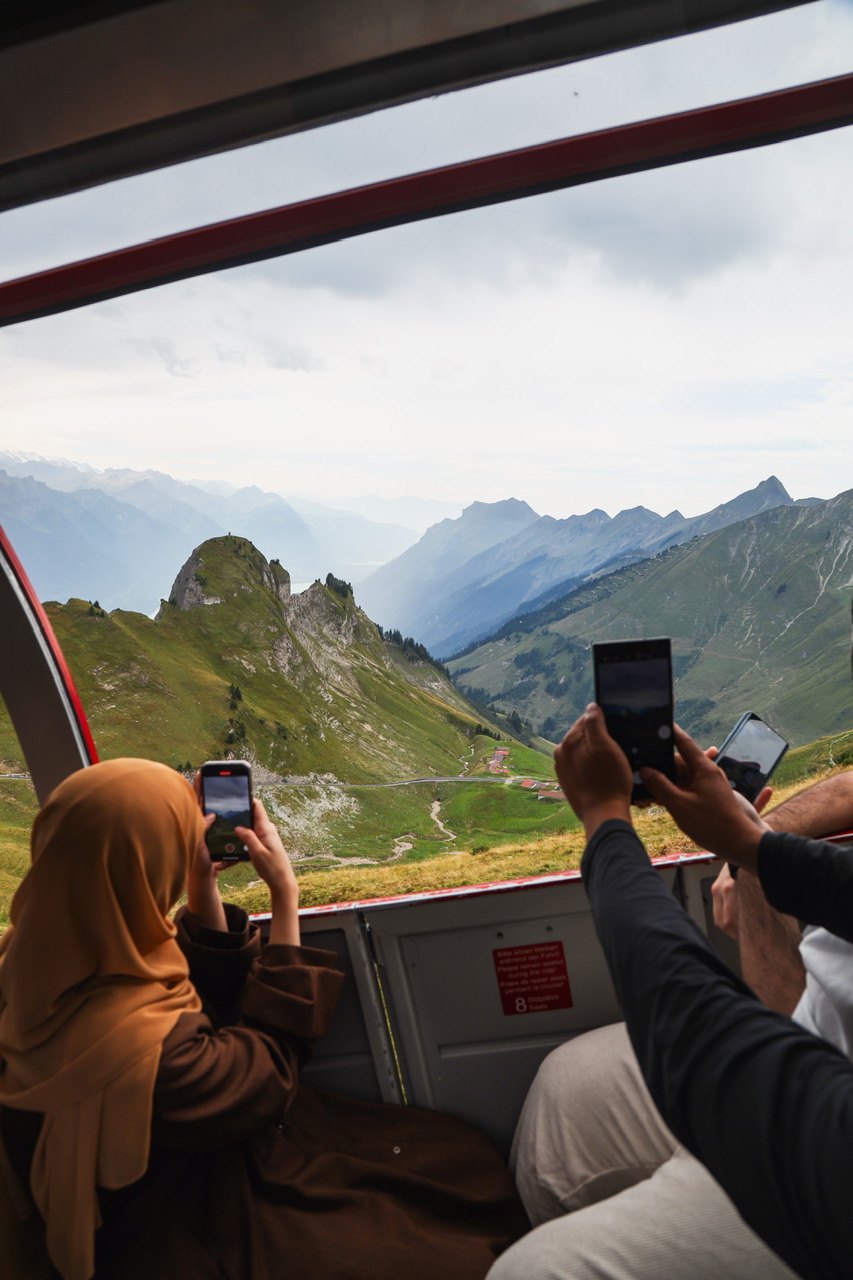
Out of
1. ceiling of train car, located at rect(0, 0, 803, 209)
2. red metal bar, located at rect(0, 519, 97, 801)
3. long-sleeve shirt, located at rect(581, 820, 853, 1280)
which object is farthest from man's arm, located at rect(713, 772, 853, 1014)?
red metal bar, located at rect(0, 519, 97, 801)

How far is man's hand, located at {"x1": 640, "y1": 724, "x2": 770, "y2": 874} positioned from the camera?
0.92 meters

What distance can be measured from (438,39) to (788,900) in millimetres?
1717

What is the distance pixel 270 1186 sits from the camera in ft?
4.51

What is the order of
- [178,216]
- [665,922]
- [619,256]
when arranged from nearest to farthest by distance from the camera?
A: [665,922] < [178,216] < [619,256]

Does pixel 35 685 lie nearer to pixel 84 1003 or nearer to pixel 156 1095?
pixel 84 1003

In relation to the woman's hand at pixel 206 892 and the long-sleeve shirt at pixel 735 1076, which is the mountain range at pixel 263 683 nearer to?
the woman's hand at pixel 206 892

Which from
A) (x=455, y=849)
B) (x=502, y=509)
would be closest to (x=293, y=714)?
(x=455, y=849)

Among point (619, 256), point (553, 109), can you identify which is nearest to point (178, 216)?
point (553, 109)

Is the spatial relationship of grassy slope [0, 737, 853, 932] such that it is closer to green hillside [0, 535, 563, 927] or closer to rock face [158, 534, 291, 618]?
green hillside [0, 535, 563, 927]

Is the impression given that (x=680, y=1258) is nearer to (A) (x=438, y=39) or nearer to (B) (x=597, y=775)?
(B) (x=597, y=775)

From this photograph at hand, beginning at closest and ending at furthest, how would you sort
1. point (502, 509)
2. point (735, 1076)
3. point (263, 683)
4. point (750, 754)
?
point (735, 1076) → point (750, 754) → point (502, 509) → point (263, 683)

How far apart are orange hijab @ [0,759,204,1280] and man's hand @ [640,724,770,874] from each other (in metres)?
0.86

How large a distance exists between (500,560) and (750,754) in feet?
3.89

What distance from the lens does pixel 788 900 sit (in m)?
0.84
